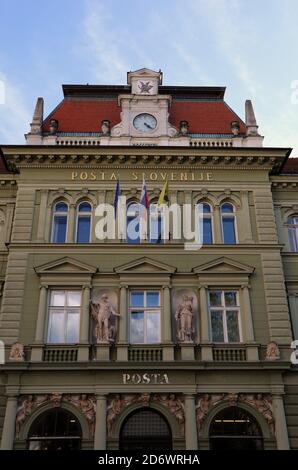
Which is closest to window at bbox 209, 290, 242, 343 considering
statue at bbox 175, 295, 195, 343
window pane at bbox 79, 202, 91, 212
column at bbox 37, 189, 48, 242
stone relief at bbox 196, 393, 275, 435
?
statue at bbox 175, 295, 195, 343

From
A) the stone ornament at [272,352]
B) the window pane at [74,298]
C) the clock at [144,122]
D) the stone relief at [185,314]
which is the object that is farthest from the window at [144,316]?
the clock at [144,122]

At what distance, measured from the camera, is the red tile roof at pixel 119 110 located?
2622 cm

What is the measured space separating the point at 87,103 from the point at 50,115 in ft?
7.23

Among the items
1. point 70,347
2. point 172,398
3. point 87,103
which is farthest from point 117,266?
point 87,103

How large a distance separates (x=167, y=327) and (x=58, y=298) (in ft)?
15.1

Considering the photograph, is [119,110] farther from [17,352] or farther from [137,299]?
[17,352]

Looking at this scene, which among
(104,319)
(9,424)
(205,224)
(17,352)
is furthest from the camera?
(205,224)

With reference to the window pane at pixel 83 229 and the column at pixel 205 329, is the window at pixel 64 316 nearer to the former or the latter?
the window pane at pixel 83 229

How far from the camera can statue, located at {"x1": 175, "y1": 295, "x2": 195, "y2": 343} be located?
20.3 m

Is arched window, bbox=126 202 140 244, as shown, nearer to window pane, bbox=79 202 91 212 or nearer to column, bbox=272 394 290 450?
window pane, bbox=79 202 91 212

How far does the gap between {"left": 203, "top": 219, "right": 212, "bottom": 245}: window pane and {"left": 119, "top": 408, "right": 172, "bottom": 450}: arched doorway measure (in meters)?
7.55

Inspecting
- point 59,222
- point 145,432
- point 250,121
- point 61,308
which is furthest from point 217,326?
point 250,121

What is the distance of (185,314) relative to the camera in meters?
20.5
